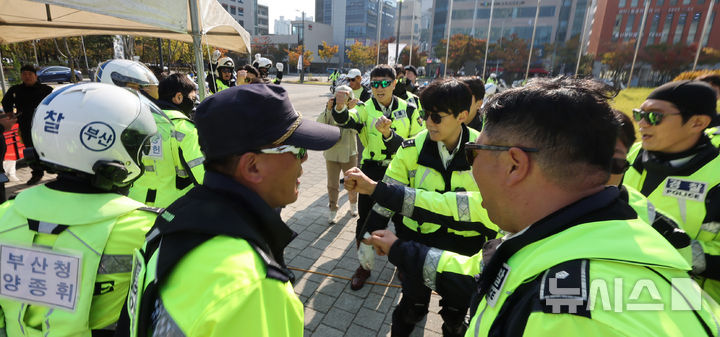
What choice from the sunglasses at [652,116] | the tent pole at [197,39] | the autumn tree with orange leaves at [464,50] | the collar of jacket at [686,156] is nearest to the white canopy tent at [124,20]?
the tent pole at [197,39]

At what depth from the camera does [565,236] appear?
3.09 feet

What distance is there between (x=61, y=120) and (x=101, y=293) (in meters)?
0.79

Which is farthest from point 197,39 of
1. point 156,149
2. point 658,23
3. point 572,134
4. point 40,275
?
point 658,23

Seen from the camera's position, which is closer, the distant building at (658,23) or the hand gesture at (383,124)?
the hand gesture at (383,124)

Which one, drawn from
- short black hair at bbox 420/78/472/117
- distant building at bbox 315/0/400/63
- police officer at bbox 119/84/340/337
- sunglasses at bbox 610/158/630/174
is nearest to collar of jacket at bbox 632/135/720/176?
sunglasses at bbox 610/158/630/174

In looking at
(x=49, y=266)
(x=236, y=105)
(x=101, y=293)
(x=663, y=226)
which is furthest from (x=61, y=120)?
(x=663, y=226)

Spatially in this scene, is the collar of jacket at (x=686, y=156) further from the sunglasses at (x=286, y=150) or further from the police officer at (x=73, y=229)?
the police officer at (x=73, y=229)

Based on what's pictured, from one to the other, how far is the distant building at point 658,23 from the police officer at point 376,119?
94.2 ft

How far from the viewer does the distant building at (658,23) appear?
26.8 m

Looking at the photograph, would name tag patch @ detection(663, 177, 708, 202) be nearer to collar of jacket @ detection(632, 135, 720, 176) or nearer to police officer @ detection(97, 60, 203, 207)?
collar of jacket @ detection(632, 135, 720, 176)

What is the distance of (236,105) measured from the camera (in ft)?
3.75

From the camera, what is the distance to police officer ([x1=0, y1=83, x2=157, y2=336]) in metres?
1.38

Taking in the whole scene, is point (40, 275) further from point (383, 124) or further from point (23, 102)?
point (23, 102)

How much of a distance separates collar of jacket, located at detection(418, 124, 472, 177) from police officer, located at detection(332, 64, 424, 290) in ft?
5.68
